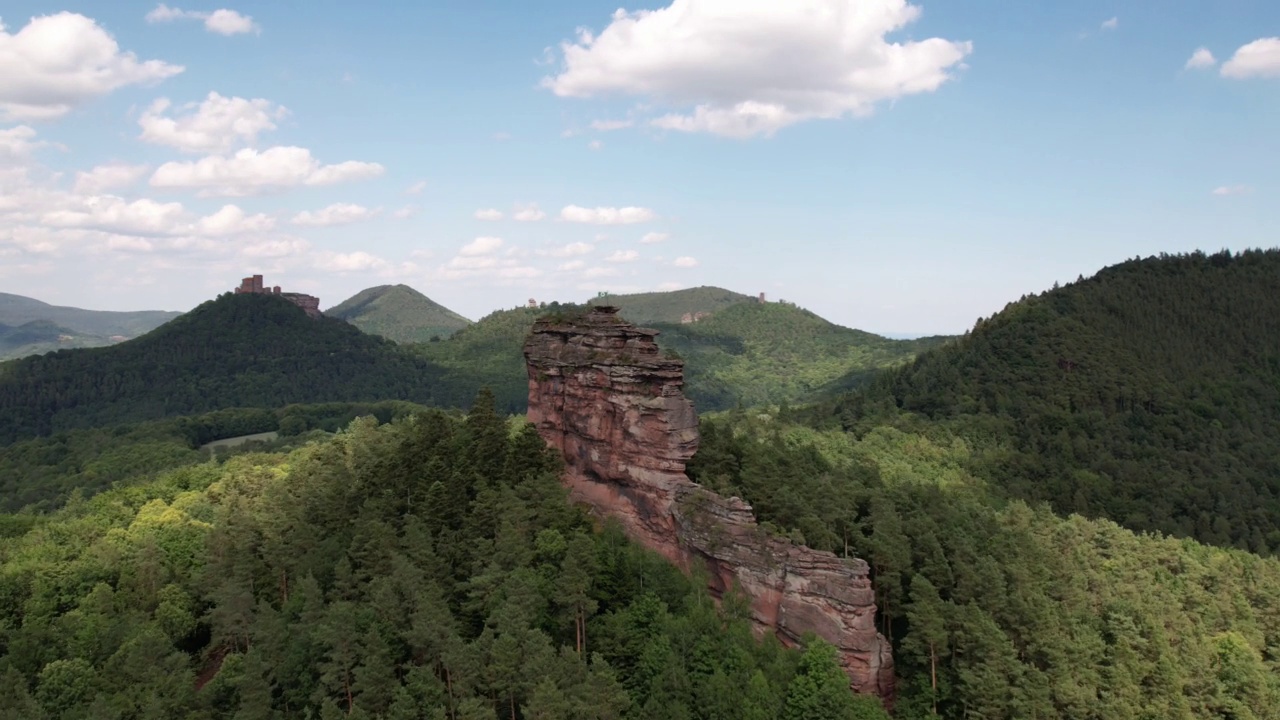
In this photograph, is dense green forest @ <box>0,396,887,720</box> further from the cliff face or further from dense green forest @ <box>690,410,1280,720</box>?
dense green forest @ <box>690,410,1280,720</box>

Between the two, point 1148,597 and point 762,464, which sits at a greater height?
point 762,464

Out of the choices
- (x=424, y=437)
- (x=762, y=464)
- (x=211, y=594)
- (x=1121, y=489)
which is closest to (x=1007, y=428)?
(x=1121, y=489)

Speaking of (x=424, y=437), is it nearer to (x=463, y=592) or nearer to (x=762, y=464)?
(x=463, y=592)

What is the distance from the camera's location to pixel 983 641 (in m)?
35.7

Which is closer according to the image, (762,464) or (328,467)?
(762,464)

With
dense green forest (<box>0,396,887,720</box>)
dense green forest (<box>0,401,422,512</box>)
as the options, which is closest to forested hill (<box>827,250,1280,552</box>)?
dense green forest (<box>0,396,887,720</box>)

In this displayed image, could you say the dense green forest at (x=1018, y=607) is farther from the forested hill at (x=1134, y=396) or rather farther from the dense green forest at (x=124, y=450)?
the dense green forest at (x=124, y=450)

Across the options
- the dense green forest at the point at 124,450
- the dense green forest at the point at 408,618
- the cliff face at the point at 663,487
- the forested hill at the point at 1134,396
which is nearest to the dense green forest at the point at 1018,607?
the cliff face at the point at 663,487

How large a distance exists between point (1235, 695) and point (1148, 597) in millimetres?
7129

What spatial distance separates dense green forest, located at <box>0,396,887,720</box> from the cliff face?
1.95m

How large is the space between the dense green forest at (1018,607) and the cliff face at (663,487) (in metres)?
2.00

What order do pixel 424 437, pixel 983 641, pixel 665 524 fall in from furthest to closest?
pixel 424 437, pixel 665 524, pixel 983 641

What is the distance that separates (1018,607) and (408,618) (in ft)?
101

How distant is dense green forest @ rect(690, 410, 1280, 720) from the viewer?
36281 millimetres
